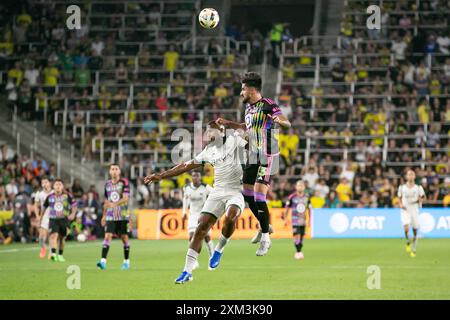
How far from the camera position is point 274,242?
34.0 m

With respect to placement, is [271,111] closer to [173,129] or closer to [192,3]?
[173,129]

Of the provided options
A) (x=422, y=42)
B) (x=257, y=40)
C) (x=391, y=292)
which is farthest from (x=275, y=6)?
(x=391, y=292)

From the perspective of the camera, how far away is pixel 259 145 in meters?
15.5

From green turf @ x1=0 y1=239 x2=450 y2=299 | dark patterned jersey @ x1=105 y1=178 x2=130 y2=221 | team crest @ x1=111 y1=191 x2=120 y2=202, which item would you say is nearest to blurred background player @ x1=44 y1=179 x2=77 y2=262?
green turf @ x1=0 y1=239 x2=450 y2=299

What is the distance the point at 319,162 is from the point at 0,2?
715 inches

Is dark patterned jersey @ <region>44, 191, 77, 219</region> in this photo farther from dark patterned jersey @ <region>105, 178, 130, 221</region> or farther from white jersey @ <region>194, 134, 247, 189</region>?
white jersey @ <region>194, 134, 247, 189</region>

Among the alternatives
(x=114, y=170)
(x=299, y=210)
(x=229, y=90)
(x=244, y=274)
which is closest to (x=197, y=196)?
(x=114, y=170)

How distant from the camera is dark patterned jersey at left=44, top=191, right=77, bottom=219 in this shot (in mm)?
25219

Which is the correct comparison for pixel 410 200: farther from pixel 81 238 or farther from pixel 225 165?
pixel 225 165

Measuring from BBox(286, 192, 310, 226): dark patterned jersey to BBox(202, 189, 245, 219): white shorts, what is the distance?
11.1 metres

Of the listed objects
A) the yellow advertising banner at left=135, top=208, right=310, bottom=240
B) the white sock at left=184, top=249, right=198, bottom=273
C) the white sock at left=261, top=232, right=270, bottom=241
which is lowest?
the yellow advertising banner at left=135, top=208, right=310, bottom=240

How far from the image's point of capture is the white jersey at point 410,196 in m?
29.0

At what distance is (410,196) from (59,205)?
429 inches

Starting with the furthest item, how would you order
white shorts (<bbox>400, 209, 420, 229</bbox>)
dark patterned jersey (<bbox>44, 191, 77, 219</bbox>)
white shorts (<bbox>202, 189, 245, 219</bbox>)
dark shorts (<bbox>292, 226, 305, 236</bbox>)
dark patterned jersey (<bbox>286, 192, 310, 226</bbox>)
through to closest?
white shorts (<bbox>400, 209, 420, 229</bbox>) < dark patterned jersey (<bbox>286, 192, 310, 226</bbox>) < dark shorts (<bbox>292, 226, 305, 236</bbox>) < dark patterned jersey (<bbox>44, 191, 77, 219</bbox>) < white shorts (<bbox>202, 189, 245, 219</bbox>)
